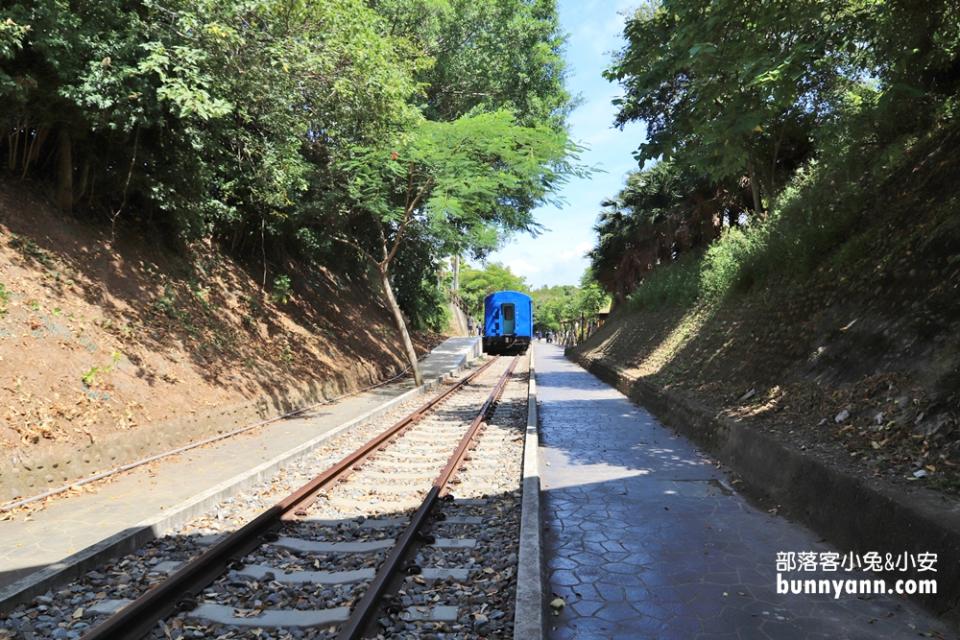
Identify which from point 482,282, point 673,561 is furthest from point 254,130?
point 482,282

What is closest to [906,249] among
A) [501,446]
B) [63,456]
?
[501,446]

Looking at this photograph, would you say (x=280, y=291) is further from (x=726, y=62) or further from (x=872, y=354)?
(x=872, y=354)

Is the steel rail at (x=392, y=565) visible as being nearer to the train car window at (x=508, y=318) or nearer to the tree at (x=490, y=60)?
the tree at (x=490, y=60)

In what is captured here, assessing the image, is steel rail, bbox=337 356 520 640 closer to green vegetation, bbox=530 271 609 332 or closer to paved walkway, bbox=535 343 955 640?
paved walkway, bbox=535 343 955 640

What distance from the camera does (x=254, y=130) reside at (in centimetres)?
1359

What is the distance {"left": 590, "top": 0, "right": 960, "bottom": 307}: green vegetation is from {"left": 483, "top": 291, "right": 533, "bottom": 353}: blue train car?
17416 mm

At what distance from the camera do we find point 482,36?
21281 mm

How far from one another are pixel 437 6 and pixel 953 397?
20071 millimetres

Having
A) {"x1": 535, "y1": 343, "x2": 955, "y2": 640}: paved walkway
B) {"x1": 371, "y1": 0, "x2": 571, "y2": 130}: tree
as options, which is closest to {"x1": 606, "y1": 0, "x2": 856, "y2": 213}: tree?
{"x1": 535, "y1": 343, "x2": 955, "y2": 640}: paved walkway

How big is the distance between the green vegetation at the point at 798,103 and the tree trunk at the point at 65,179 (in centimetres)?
977

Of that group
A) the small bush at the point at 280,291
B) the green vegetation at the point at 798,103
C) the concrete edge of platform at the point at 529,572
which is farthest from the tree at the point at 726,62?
the small bush at the point at 280,291

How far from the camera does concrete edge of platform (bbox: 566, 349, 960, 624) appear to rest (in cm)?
345

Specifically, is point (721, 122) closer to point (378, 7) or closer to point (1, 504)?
point (1, 504)

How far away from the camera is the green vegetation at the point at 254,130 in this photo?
849 cm
